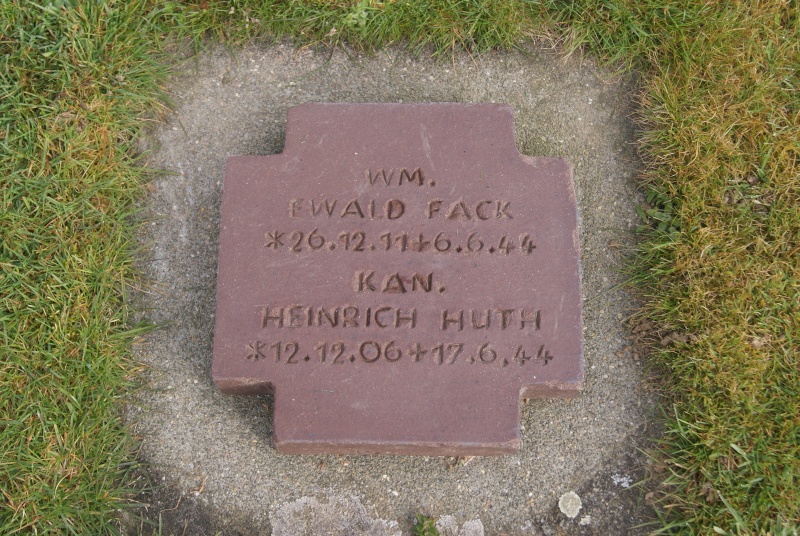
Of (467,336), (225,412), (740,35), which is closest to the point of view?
(467,336)

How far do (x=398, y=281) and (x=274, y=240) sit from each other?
1.51 ft

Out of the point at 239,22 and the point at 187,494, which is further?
the point at 239,22

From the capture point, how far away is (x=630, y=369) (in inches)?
93.2

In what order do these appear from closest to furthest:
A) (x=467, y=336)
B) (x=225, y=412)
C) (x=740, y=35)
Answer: (x=467, y=336) < (x=225, y=412) < (x=740, y=35)

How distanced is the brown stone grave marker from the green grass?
466 millimetres

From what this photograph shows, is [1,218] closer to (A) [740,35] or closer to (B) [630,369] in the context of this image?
(B) [630,369]

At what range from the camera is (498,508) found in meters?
2.25

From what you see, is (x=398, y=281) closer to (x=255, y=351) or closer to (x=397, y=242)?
(x=397, y=242)

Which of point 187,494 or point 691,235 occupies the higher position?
point 691,235

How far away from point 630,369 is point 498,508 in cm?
70

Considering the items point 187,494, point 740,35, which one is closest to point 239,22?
point 187,494

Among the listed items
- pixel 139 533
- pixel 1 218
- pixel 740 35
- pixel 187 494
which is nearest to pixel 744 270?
pixel 740 35

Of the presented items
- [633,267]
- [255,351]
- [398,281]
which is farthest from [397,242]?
[633,267]

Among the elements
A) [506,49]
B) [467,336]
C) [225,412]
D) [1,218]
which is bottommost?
[225,412]
